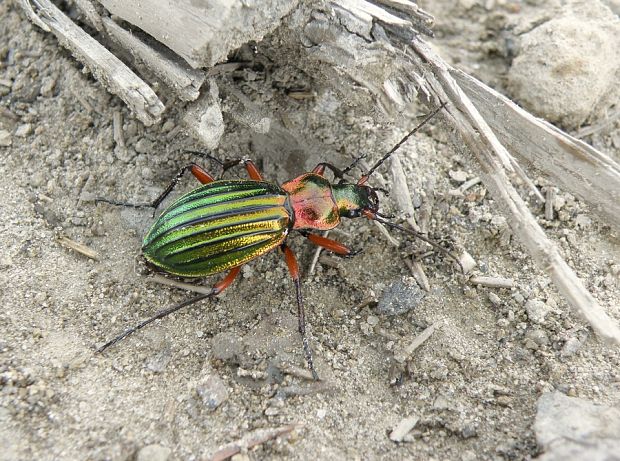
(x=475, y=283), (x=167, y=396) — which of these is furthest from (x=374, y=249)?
(x=167, y=396)

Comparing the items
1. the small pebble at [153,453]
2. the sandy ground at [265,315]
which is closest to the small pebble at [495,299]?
the sandy ground at [265,315]

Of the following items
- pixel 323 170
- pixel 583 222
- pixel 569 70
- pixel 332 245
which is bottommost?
pixel 332 245

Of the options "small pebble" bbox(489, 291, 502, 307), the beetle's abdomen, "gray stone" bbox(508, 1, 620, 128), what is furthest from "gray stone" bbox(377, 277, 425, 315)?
"gray stone" bbox(508, 1, 620, 128)

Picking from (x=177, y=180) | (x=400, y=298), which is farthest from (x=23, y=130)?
(x=400, y=298)

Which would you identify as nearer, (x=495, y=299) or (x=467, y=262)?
(x=495, y=299)

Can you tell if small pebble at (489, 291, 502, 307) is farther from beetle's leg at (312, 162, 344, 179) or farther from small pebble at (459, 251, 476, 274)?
beetle's leg at (312, 162, 344, 179)

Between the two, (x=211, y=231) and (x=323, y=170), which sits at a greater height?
(x=323, y=170)

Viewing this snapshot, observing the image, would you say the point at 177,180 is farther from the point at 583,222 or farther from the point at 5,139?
the point at 583,222

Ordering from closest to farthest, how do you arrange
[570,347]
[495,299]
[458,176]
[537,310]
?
[570,347]
[537,310]
[495,299]
[458,176]
